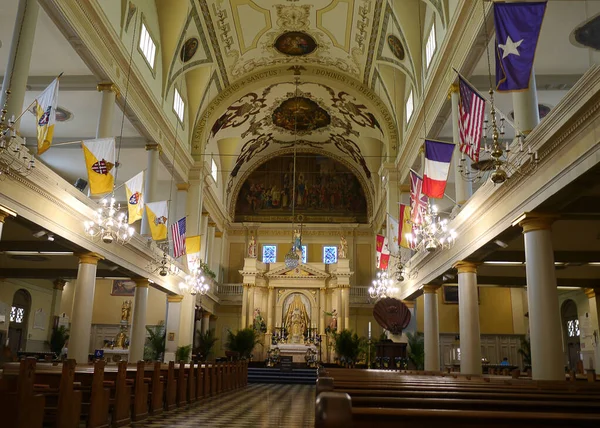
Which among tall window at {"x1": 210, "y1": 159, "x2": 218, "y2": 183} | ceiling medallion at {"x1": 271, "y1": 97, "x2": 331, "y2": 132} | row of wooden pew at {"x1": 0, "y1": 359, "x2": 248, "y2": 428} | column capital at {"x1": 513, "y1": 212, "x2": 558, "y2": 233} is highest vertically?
ceiling medallion at {"x1": 271, "y1": 97, "x2": 331, "y2": 132}

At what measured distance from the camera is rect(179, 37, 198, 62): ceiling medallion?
65.0ft

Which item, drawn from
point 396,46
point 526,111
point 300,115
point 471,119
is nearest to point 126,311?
point 300,115

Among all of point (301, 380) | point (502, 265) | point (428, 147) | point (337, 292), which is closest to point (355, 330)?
point (337, 292)

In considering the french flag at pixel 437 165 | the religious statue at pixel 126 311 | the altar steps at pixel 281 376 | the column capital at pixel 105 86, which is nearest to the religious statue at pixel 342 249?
the altar steps at pixel 281 376

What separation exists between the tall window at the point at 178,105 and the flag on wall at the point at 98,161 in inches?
387

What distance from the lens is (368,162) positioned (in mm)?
30328

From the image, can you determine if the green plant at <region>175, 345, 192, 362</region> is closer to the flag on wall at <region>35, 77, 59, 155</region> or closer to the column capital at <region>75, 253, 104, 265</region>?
the column capital at <region>75, 253, 104, 265</region>

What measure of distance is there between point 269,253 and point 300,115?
9.35 metres

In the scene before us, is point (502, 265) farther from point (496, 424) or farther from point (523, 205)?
point (496, 424)

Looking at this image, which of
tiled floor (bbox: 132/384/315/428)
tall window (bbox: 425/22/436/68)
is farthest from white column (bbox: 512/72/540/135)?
tall window (bbox: 425/22/436/68)

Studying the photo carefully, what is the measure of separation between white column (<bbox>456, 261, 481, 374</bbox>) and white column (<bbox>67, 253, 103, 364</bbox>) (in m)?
9.52

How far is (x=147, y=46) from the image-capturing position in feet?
58.2

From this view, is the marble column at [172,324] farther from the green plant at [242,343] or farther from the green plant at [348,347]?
the green plant at [348,347]

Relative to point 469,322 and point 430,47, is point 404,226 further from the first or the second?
point 430,47
